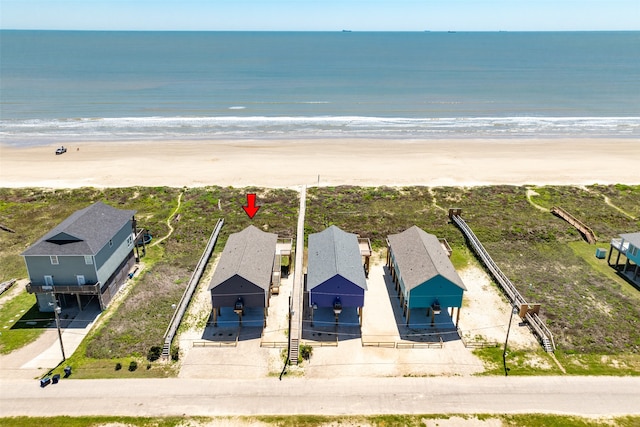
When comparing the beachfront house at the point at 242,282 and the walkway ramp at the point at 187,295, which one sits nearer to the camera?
the walkway ramp at the point at 187,295

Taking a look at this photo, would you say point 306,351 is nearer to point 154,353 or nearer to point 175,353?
point 175,353

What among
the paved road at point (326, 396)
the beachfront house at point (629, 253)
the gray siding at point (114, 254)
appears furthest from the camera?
the beachfront house at point (629, 253)

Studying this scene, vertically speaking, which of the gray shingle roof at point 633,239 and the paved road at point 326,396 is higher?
the gray shingle roof at point 633,239

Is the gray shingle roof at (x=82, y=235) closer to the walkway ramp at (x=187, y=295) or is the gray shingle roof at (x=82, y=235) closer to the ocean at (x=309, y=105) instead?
the walkway ramp at (x=187, y=295)

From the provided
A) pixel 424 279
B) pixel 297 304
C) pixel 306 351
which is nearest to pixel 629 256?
pixel 424 279

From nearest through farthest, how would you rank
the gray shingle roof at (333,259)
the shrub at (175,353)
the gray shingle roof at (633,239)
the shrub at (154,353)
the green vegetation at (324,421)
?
the green vegetation at (324,421), the shrub at (154,353), the shrub at (175,353), the gray shingle roof at (333,259), the gray shingle roof at (633,239)

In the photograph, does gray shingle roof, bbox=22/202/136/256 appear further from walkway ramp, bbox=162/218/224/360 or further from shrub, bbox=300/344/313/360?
shrub, bbox=300/344/313/360

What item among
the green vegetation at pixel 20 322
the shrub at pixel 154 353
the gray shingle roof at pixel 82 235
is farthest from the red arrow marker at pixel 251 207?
the shrub at pixel 154 353
